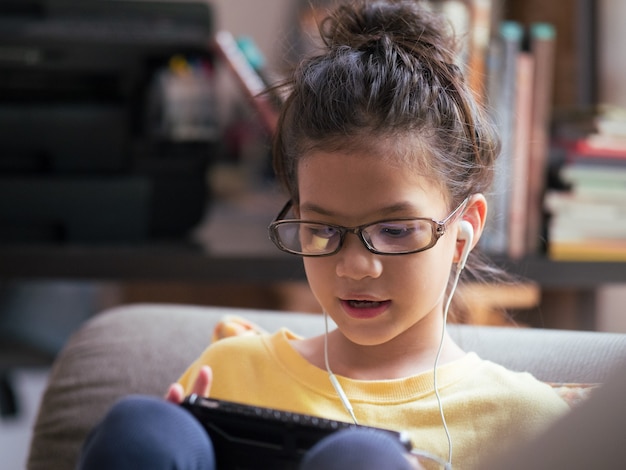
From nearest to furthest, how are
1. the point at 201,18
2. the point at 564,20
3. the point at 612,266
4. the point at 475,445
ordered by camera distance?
the point at 475,445 < the point at 612,266 < the point at 201,18 < the point at 564,20

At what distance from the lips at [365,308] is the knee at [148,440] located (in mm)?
155

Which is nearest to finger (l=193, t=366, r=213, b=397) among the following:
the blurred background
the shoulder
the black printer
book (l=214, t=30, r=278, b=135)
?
the shoulder

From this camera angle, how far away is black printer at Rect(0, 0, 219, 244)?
75.9 inches

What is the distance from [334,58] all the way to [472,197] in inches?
6.6

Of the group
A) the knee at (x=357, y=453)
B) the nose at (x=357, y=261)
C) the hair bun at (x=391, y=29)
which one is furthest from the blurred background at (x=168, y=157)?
the knee at (x=357, y=453)

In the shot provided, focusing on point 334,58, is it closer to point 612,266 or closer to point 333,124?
point 333,124

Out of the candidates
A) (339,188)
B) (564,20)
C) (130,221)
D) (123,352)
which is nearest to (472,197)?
(339,188)

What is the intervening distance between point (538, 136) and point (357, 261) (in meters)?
1.21

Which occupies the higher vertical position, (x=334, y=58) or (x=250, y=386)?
(x=334, y=58)

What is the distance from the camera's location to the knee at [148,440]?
0.69 metres

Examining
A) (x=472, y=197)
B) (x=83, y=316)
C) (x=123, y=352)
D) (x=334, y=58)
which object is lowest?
(x=83, y=316)

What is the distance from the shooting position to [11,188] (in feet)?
6.28

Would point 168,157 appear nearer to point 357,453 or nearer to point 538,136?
point 538,136

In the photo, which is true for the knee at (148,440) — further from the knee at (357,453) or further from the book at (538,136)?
the book at (538,136)
